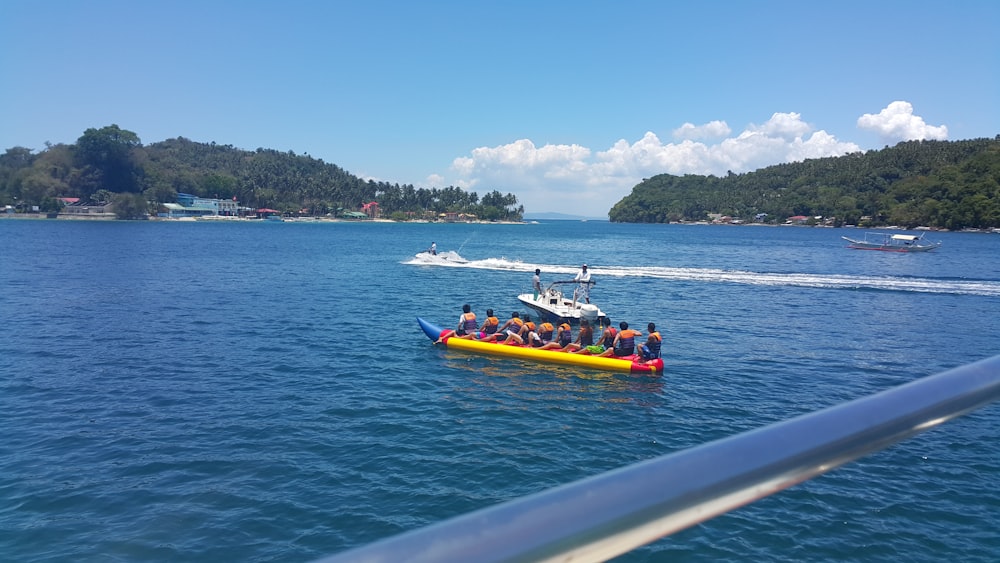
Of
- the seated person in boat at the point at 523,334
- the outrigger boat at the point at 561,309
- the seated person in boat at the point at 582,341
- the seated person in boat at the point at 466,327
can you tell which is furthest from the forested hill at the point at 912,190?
the seated person in boat at the point at 466,327

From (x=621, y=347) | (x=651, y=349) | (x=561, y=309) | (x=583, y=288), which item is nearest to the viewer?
(x=651, y=349)

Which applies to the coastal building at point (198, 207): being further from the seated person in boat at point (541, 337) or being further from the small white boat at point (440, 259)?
the seated person in boat at point (541, 337)

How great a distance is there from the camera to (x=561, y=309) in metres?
27.7

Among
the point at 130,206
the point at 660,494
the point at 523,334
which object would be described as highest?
the point at 130,206

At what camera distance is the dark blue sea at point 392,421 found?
10367 millimetres

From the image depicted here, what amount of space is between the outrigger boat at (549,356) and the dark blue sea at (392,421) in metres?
0.43

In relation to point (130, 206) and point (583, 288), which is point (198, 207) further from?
point (583, 288)

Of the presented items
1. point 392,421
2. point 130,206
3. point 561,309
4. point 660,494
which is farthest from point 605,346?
point 130,206

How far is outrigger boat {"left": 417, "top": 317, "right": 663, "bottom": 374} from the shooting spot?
1964 centimetres

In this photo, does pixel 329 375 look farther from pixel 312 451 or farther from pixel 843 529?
pixel 843 529

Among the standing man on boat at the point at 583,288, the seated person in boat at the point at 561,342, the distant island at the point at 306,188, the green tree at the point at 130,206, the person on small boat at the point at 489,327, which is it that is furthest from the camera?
the green tree at the point at 130,206

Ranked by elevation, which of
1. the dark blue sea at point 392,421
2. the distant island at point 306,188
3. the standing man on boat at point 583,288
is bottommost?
the dark blue sea at point 392,421

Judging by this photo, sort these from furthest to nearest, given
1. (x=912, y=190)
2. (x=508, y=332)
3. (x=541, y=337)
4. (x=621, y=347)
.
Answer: (x=912, y=190)
(x=508, y=332)
(x=541, y=337)
(x=621, y=347)

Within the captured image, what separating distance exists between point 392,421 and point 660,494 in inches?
583
